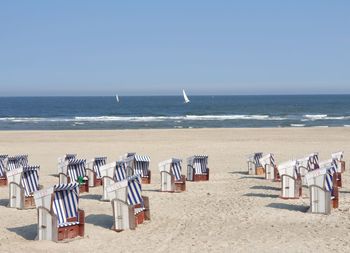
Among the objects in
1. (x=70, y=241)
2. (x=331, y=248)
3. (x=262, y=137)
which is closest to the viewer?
(x=331, y=248)

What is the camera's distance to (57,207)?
1118 cm

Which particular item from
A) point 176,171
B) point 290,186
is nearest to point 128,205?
point 290,186

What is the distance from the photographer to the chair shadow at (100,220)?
12.1 meters

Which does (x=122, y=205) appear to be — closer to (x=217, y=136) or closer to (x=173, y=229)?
(x=173, y=229)

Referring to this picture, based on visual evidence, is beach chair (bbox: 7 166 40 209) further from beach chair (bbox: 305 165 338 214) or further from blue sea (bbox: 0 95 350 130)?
blue sea (bbox: 0 95 350 130)

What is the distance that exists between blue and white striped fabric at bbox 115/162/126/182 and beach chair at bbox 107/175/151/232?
3238 mm

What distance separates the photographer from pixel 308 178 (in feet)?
42.9

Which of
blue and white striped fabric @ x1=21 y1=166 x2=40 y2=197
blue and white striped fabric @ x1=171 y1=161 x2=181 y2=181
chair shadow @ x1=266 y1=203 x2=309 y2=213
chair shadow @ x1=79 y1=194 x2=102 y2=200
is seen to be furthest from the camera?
blue and white striped fabric @ x1=171 y1=161 x2=181 y2=181

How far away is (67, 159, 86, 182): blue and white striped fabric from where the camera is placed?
1691 centimetres

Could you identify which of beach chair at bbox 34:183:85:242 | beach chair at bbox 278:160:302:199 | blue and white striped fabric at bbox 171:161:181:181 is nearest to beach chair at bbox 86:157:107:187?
blue and white striped fabric at bbox 171:161:181:181

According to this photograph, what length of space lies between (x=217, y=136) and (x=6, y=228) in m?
25.3

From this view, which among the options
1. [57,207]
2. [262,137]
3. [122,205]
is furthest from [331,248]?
[262,137]

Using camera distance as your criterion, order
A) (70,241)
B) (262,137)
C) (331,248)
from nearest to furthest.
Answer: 1. (331,248)
2. (70,241)
3. (262,137)

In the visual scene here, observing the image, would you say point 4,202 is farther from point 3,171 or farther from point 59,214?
point 59,214
